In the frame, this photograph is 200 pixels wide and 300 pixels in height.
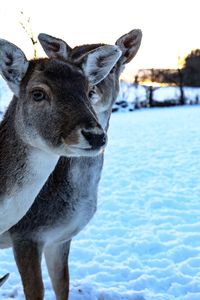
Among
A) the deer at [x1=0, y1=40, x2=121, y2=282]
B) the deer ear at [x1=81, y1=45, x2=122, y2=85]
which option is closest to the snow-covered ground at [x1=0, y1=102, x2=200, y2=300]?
the deer at [x1=0, y1=40, x2=121, y2=282]

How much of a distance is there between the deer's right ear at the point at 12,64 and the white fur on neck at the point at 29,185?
1.61 ft

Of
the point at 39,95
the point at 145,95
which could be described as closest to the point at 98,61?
the point at 39,95

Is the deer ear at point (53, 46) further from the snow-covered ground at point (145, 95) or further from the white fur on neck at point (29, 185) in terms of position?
the snow-covered ground at point (145, 95)

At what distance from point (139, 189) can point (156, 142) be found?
8.26 meters

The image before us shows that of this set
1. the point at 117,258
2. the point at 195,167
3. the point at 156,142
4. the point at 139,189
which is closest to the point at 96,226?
the point at 117,258

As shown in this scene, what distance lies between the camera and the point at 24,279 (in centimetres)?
444

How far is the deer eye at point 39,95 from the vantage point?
349 centimetres

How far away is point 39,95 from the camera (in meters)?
3.52

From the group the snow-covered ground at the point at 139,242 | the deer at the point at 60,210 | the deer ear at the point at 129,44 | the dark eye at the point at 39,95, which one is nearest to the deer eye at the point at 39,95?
the dark eye at the point at 39,95

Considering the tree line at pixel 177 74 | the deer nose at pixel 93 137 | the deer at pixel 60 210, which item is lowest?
the tree line at pixel 177 74

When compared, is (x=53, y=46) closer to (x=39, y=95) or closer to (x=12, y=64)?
(x=12, y=64)

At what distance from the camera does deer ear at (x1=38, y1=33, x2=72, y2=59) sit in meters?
4.90

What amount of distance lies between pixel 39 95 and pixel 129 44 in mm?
2076

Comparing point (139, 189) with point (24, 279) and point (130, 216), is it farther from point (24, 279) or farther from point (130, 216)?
point (24, 279)
